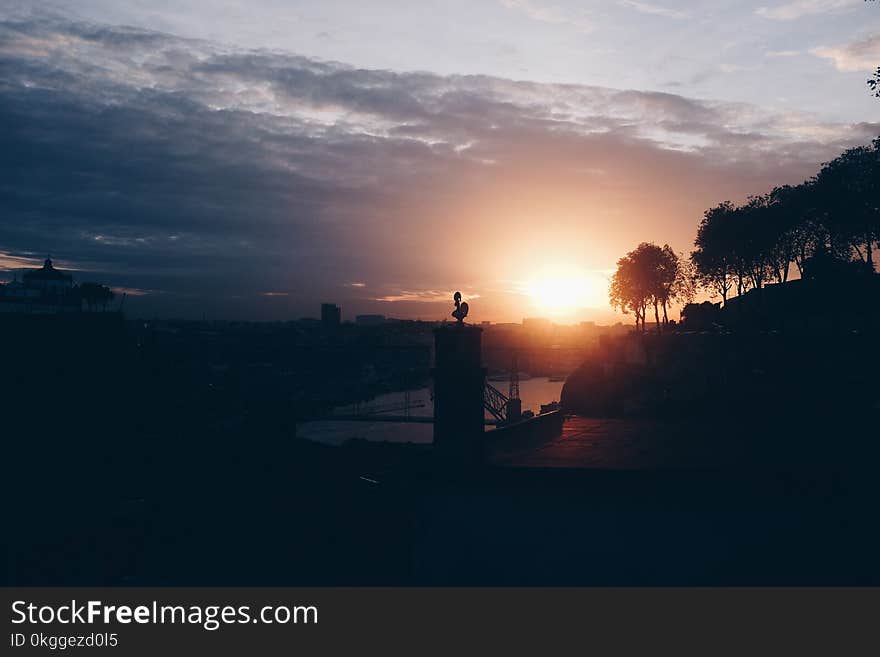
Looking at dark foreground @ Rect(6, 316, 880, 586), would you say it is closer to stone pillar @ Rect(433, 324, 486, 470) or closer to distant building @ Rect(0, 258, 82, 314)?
stone pillar @ Rect(433, 324, 486, 470)

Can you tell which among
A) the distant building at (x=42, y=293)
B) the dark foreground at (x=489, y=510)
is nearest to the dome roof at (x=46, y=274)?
the distant building at (x=42, y=293)

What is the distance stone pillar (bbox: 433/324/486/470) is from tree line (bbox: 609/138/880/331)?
47.5 m

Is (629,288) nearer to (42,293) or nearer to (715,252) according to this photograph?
(715,252)

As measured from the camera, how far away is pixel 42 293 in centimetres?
10294

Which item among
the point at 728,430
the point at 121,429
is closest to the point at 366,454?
the point at 121,429

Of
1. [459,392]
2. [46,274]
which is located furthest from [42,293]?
[459,392]

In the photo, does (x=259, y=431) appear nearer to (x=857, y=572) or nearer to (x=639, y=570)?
(x=639, y=570)

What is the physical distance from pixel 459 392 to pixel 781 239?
203 feet

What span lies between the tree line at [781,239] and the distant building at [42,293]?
8076 cm

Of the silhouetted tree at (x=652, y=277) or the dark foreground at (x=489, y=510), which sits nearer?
the dark foreground at (x=489, y=510)

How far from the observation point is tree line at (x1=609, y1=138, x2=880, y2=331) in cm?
5297

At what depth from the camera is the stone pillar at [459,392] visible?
14703 mm

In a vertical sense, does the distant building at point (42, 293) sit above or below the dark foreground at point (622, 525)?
above

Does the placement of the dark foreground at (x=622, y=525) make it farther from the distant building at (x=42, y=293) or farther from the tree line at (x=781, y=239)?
the distant building at (x=42, y=293)
